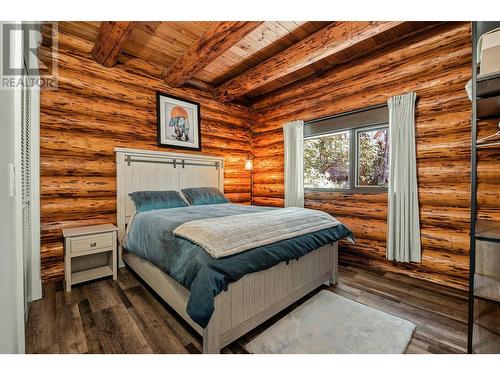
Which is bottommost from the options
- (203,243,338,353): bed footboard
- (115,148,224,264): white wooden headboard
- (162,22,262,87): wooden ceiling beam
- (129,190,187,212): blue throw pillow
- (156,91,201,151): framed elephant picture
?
(203,243,338,353): bed footboard

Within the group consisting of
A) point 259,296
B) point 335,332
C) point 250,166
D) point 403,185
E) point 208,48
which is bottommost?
point 335,332

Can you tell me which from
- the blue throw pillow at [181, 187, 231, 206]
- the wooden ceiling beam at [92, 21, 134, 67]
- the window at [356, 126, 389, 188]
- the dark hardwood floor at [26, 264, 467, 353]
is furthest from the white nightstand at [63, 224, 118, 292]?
the window at [356, 126, 389, 188]

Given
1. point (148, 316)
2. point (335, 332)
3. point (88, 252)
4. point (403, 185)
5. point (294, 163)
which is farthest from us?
point (294, 163)

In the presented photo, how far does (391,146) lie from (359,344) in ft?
7.04

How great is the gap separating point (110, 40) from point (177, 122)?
1.31m

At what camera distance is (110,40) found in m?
2.34

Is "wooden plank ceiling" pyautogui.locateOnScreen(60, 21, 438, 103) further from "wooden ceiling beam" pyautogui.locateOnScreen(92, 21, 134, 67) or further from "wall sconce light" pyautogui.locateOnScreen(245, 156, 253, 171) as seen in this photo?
"wall sconce light" pyautogui.locateOnScreen(245, 156, 253, 171)

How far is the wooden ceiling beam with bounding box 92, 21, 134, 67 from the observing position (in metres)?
2.13

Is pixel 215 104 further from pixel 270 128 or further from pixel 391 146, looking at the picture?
pixel 391 146

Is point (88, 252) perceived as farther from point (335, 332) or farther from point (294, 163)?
point (294, 163)

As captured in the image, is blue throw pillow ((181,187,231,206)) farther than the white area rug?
Yes

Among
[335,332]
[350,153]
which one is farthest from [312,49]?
[335,332]

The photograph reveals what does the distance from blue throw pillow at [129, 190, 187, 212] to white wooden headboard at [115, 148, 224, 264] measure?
0.22 metres

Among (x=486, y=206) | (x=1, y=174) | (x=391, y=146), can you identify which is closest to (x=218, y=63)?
(x=391, y=146)
